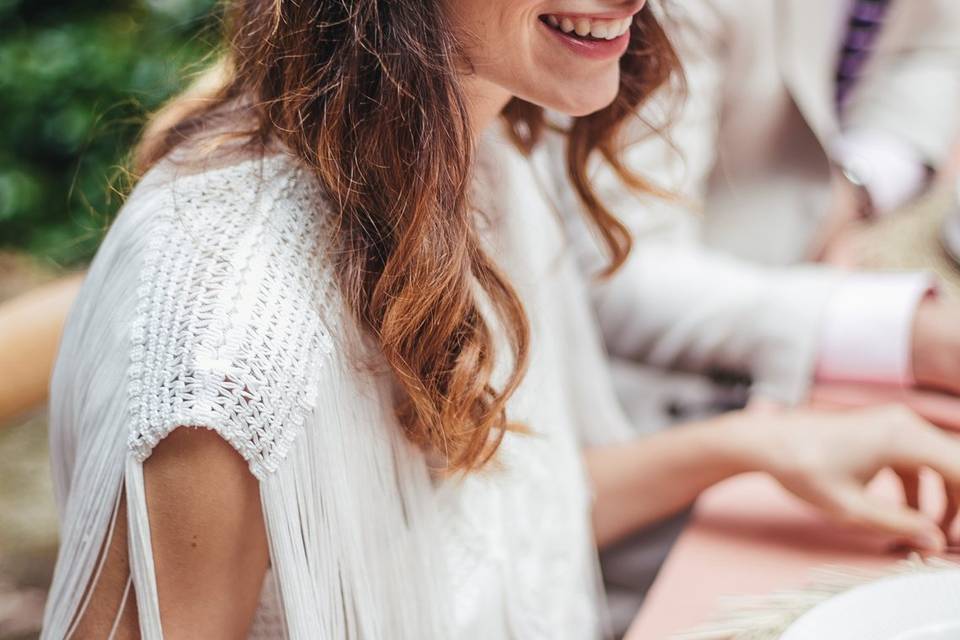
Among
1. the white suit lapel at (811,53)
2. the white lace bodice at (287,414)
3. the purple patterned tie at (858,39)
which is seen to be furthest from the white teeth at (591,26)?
the purple patterned tie at (858,39)

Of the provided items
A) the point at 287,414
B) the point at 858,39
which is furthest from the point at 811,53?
the point at 287,414

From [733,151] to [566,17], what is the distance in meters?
0.68

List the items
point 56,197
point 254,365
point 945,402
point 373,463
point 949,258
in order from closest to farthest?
point 254,365, point 373,463, point 945,402, point 949,258, point 56,197

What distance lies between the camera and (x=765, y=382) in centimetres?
101

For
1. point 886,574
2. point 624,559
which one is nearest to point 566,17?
point 886,574

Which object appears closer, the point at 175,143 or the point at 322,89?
the point at 322,89

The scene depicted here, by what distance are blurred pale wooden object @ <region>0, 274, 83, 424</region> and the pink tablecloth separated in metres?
0.54

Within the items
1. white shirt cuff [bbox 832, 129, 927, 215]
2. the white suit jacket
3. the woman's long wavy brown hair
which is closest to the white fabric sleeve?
the white suit jacket

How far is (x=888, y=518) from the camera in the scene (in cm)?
75

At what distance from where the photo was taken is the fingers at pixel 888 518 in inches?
29.5

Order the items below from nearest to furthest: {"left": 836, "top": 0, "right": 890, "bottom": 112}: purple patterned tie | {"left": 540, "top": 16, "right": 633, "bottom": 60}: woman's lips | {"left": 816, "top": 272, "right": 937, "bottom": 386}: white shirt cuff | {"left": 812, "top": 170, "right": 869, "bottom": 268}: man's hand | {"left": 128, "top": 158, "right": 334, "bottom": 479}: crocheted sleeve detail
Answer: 1. {"left": 128, "top": 158, "right": 334, "bottom": 479}: crocheted sleeve detail
2. {"left": 540, "top": 16, "right": 633, "bottom": 60}: woman's lips
3. {"left": 816, "top": 272, "right": 937, "bottom": 386}: white shirt cuff
4. {"left": 812, "top": 170, "right": 869, "bottom": 268}: man's hand
5. {"left": 836, "top": 0, "right": 890, "bottom": 112}: purple patterned tie

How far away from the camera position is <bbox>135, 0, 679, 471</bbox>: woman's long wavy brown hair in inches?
25.4

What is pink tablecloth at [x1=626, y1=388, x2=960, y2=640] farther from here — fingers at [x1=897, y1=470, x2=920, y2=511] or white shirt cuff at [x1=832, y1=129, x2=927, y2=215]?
white shirt cuff at [x1=832, y1=129, x2=927, y2=215]

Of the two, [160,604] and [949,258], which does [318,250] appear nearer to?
[160,604]
